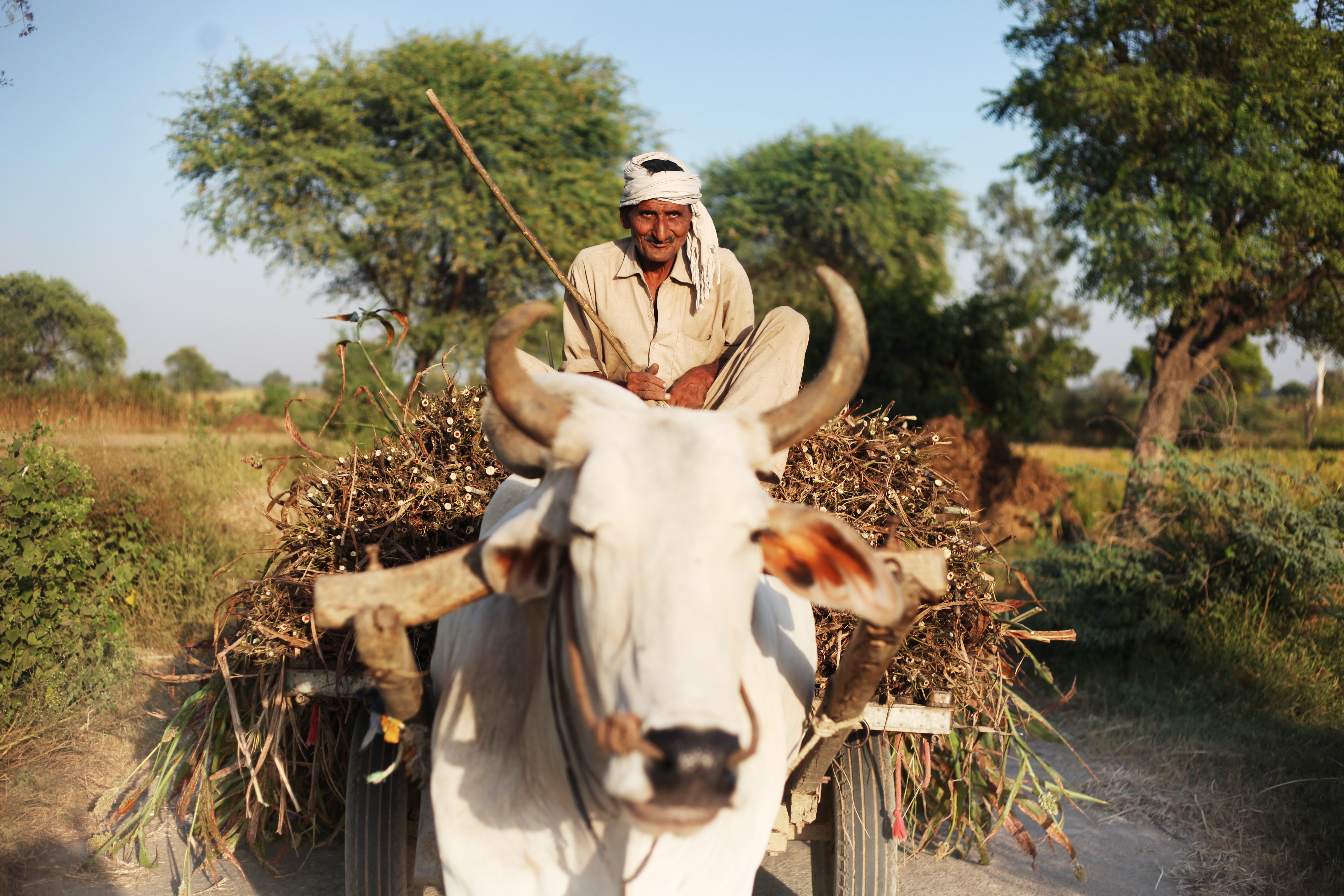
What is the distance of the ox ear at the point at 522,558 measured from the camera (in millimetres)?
1643

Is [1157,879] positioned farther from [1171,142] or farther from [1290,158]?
[1171,142]

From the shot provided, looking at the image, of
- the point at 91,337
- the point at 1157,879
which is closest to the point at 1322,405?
the point at 1157,879

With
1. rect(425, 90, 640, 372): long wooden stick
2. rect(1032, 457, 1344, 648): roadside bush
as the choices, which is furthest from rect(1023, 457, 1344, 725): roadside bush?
rect(425, 90, 640, 372): long wooden stick

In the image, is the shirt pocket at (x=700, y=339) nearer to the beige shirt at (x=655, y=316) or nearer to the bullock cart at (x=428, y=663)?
the beige shirt at (x=655, y=316)

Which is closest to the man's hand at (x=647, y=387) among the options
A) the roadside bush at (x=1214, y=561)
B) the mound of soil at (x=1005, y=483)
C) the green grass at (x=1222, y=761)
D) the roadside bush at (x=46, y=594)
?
the green grass at (x=1222, y=761)

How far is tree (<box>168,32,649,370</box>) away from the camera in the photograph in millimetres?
14273

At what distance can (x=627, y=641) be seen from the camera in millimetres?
1496

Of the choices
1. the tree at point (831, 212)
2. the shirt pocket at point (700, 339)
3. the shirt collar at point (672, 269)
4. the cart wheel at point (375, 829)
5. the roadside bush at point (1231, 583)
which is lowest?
the cart wheel at point (375, 829)

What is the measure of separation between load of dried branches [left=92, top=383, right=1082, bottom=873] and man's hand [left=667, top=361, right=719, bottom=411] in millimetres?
388

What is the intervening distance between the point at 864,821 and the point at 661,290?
186 centimetres

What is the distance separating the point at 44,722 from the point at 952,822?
3984 mm

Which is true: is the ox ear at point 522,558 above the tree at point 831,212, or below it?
below

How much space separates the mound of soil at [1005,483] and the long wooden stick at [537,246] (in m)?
7.45

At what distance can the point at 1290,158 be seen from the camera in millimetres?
7777
